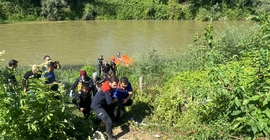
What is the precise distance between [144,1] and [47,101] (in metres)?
42.1

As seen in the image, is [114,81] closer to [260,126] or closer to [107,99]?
[107,99]

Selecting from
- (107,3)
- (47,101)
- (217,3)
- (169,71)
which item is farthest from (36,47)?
(217,3)

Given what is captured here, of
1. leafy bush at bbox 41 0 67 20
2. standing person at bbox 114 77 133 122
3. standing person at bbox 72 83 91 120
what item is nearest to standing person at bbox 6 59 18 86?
standing person at bbox 72 83 91 120

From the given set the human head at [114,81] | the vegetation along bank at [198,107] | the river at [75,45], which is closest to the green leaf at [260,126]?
the vegetation along bank at [198,107]

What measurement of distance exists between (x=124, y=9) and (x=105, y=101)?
38.5 metres

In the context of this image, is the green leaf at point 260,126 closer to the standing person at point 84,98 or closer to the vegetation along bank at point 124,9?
the standing person at point 84,98

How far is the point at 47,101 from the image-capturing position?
3.04 metres

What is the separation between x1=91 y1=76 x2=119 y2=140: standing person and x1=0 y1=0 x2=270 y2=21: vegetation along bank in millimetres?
32830

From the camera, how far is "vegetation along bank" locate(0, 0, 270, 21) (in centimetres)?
3347

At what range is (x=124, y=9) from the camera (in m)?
40.3

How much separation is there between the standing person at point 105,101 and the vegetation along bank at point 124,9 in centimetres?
3283

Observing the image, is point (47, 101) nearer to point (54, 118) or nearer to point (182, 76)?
point (54, 118)

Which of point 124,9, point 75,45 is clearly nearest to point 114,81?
point 75,45

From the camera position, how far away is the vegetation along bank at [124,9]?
33469 mm
